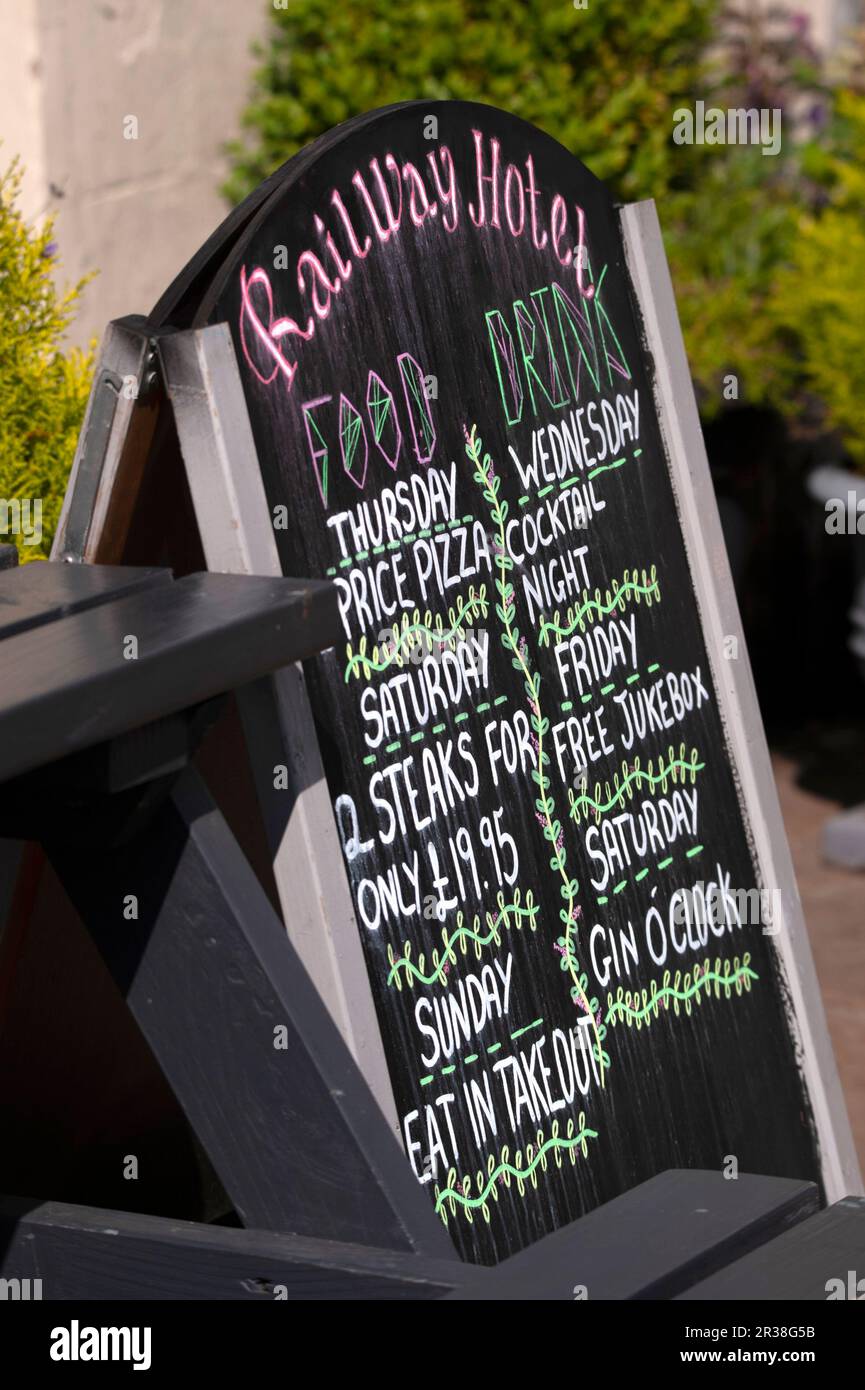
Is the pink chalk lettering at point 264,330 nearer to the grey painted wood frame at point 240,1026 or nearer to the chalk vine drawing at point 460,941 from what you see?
the grey painted wood frame at point 240,1026

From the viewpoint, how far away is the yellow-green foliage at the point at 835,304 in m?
5.00

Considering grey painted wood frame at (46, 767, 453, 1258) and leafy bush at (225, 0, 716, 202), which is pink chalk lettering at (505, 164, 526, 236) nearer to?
grey painted wood frame at (46, 767, 453, 1258)

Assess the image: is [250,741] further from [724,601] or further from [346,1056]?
[724,601]

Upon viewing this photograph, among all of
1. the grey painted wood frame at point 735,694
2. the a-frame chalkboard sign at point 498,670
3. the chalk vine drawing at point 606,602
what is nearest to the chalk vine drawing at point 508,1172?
the a-frame chalkboard sign at point 498,670

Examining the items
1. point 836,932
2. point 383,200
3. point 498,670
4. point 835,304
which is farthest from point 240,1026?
point 835,304

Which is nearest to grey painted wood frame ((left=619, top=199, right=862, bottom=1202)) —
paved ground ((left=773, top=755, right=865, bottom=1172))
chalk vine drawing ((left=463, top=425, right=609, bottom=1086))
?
chalk vine drawing ((left=463, top=425, right=609, bottom=1086))

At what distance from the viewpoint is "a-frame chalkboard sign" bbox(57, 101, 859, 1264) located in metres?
2.05

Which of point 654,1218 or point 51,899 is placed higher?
point 51,899

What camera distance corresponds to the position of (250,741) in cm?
202

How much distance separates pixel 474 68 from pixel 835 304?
108 cm

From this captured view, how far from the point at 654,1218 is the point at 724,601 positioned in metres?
1.06

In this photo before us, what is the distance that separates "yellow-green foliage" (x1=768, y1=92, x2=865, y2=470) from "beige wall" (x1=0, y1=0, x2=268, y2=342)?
149 centimetres

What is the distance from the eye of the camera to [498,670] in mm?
2338

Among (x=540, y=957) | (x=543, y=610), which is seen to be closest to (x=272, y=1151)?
(x=540, y=957)
